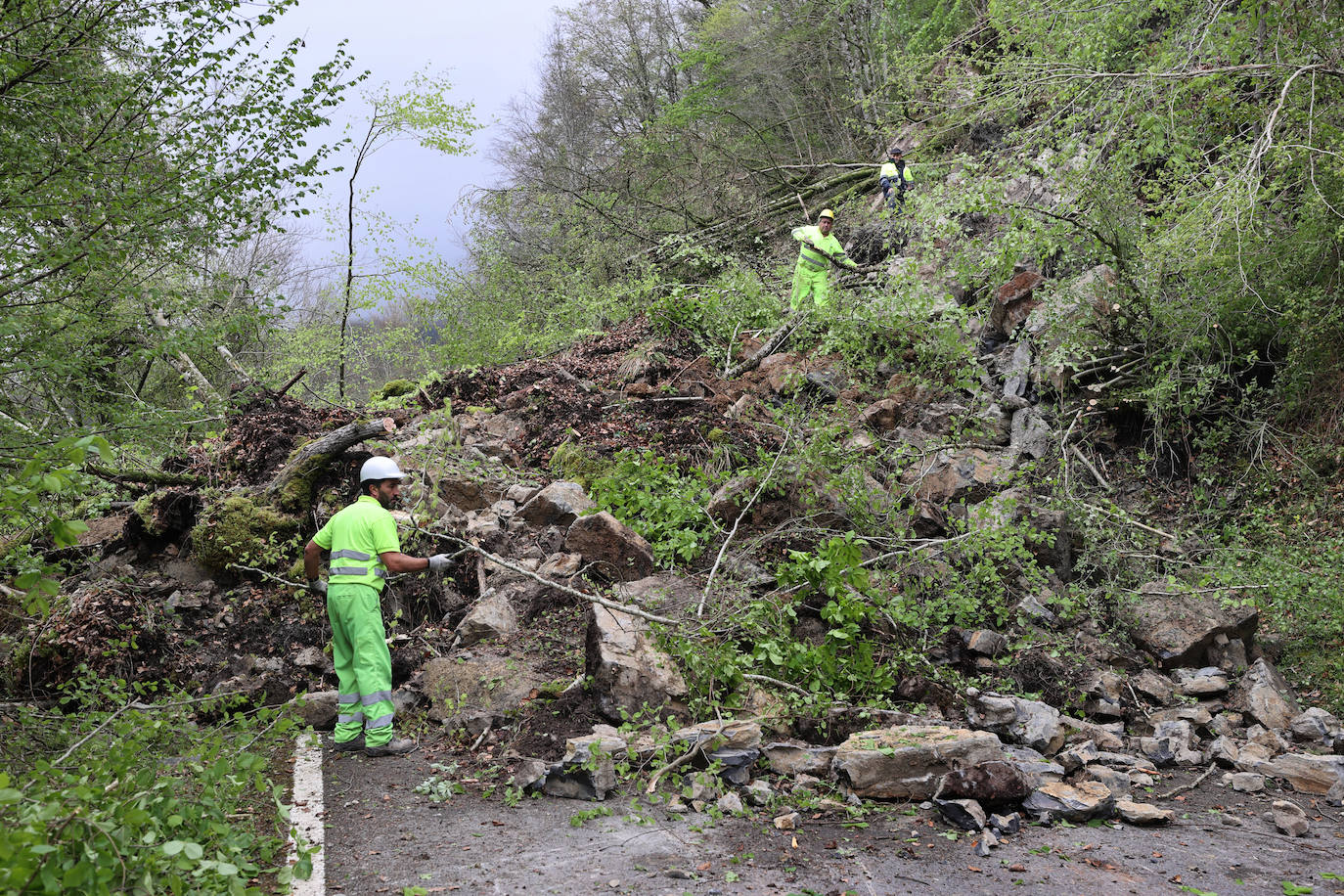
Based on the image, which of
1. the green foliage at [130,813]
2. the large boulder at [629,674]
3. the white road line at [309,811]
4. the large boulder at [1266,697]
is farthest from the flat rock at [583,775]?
the large boulder at [1266,697]

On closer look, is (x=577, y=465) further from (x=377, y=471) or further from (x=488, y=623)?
(x=377, y=471)

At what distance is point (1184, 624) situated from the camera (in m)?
5.82

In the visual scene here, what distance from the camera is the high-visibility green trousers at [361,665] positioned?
4.67 metres

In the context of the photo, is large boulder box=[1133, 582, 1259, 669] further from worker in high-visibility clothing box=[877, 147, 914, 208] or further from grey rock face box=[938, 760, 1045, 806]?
worker in high-visibility clothing box=[877, 147, 914, 208]

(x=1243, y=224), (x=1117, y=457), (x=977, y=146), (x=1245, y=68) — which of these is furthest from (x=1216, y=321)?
(x=977, y=146)

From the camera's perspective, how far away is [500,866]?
3264mm

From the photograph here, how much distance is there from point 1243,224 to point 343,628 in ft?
26.2

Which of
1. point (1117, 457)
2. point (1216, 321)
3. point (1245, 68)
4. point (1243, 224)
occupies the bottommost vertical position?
point (1117, 457)

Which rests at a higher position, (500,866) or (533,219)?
(533,219)

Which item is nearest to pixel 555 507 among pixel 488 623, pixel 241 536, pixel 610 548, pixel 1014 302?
pixel 610 548

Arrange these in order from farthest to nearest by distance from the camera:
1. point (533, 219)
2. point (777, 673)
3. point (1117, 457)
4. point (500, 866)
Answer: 1. point (533, 219)
2. point (1117, 457)
3. point (777, 673)
4. point (500, 866)

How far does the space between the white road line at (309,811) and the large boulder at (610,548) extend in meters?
2.20

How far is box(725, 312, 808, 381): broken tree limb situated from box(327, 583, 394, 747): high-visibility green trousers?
17.0 ft

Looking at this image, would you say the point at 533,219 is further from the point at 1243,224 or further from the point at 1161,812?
the point at 1161,812
